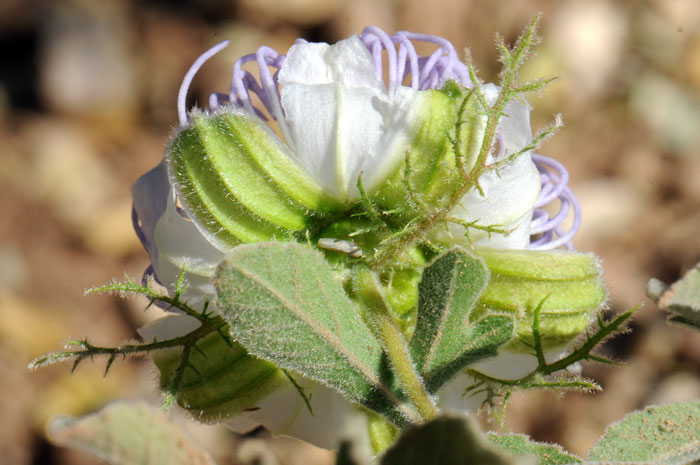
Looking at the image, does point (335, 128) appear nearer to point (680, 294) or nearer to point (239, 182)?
point (239, 182)

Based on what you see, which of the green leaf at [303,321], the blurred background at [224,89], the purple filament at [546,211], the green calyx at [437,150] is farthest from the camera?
the blurred background at [224,89]

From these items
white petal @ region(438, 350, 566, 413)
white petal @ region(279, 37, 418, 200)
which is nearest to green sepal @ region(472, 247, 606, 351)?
white petal @ region(438, 350, 566, 413)

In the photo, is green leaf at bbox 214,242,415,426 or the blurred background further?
the blurred background

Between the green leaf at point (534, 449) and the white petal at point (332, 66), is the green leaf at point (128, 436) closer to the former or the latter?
the green leaf at point (534, 449)

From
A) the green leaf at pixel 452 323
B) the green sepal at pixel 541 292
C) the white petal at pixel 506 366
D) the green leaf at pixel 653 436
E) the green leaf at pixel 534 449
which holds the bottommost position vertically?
the green leaf at pixel 653 436

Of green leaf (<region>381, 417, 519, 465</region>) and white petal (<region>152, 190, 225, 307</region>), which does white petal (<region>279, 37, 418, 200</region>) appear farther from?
green leaf (<region>381, 417, 519, 465</region>)

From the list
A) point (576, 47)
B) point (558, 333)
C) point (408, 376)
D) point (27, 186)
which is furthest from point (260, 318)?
point (576, 47)

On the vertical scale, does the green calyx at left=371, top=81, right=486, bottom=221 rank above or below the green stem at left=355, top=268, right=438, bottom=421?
above

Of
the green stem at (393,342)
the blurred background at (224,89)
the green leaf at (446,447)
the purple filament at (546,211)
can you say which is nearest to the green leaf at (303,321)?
the green stem at (393,342)
